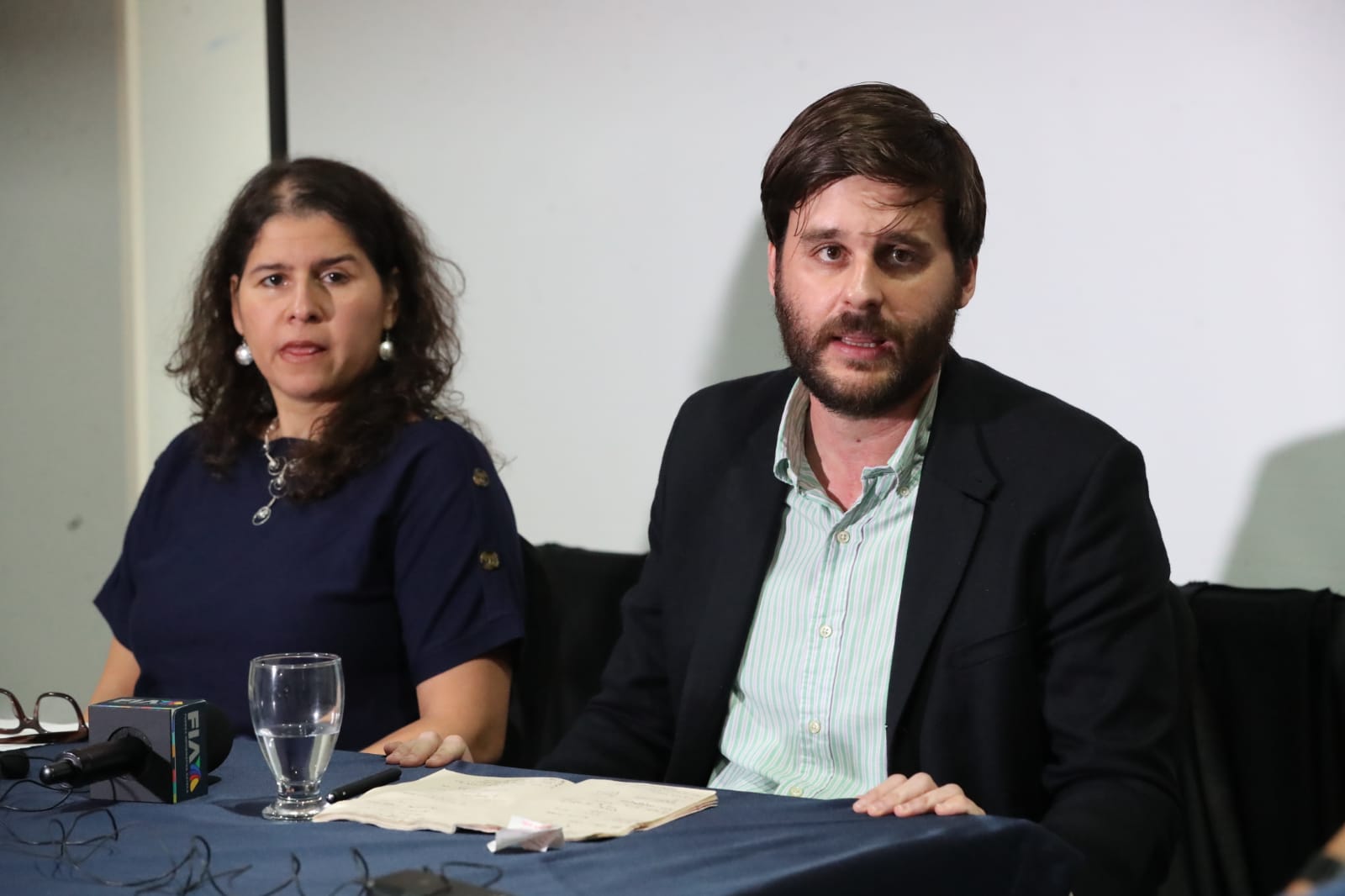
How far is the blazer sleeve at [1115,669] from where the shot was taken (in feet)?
4.91

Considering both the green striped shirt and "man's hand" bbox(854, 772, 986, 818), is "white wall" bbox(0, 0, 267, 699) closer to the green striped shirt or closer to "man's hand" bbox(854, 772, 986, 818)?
the green striped shirt

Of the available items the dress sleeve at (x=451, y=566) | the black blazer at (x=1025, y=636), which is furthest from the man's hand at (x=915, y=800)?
the dress sleeve at (x=451, y=566)

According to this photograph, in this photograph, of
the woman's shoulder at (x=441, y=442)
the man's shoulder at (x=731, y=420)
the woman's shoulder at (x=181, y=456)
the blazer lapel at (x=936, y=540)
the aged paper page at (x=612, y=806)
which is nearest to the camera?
the aged paper page at (x=612, y=806)

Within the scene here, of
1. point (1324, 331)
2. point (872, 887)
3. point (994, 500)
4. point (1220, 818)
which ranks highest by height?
point (1324, 331)

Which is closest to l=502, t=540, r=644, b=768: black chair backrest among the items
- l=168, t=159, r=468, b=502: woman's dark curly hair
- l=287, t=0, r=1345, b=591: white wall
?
l=168, t=159, r=468, b=502: woman's dark curly hair

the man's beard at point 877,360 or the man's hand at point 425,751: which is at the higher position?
the man's beard at point 877,360

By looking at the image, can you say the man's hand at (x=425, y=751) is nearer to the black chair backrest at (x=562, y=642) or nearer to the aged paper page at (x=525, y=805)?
the aged paper page at (x=525, y=805)

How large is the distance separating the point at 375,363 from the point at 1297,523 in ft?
5.07

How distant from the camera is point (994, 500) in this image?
167cm

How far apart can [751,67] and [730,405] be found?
2.93 feet

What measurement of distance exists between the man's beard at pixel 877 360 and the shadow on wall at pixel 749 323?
0.78 metres

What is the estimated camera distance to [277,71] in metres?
3.35

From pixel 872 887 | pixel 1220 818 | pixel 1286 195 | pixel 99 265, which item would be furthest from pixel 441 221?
pixel 872 887

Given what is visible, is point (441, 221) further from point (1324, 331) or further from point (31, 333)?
point (1324, 331)
